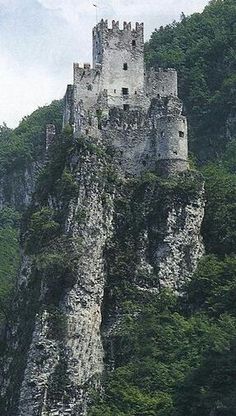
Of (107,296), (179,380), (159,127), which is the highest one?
(159,127)

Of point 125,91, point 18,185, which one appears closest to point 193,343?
point 125,91

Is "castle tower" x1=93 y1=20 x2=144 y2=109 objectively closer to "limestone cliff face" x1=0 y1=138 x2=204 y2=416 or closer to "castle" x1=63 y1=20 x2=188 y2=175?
"castle" x1=63 y1=20 x2=188 y2=175

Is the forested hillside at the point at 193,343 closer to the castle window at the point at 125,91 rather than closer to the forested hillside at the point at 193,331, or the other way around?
the forested hillside at the point at 193,331

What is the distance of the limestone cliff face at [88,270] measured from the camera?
50250 millimetres

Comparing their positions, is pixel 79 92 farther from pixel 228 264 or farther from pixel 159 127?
pixel 228 264

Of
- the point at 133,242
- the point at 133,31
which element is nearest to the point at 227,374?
the point at 133,242

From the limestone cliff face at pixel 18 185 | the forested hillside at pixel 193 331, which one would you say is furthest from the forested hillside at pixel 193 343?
the limestone cliff face at pixel 18 185

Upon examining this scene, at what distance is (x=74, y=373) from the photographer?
50156mm

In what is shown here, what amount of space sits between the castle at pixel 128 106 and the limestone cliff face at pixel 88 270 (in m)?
1.60

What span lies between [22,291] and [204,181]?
11580 millimetres

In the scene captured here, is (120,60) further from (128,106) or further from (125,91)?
(128,106)

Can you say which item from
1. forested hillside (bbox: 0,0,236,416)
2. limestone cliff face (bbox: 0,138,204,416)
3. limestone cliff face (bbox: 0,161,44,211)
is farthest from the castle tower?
limestone cliff face (bbox: 0,161,44,211)

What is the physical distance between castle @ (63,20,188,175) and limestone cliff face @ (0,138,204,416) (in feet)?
5.24

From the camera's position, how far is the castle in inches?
2259
